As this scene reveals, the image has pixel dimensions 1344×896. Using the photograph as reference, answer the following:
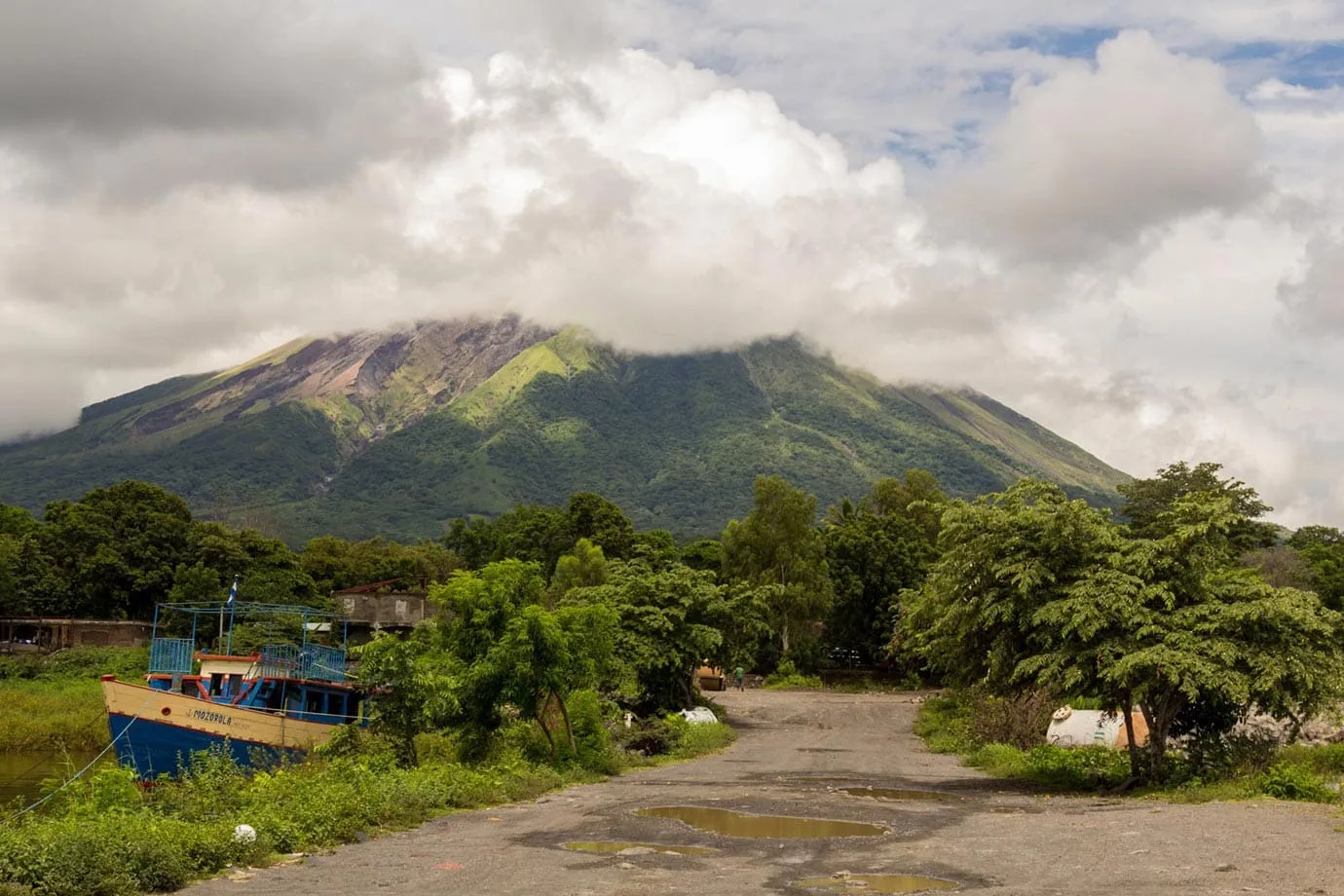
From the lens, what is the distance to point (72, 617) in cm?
7000

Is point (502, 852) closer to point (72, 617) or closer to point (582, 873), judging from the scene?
point (582, 873)

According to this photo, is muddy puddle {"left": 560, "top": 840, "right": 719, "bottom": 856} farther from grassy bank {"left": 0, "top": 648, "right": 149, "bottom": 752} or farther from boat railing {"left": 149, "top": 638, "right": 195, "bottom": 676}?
grassy bank {"left": 0, "top": 648, "right": 149, "bottom": 752}

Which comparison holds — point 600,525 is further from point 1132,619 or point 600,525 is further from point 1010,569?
point 1132,619

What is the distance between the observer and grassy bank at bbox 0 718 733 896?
445 inches

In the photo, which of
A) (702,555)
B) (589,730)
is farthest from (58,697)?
(702,555)

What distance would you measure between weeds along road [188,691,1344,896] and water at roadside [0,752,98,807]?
12961 millimetres

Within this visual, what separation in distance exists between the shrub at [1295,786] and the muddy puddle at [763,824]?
688 cm

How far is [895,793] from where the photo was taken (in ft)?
73.2

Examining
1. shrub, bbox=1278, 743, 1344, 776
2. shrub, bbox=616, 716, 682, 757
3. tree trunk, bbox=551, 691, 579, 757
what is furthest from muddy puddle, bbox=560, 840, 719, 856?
shrub, bbox=616, 716, 682, 757

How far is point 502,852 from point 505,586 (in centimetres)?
1162

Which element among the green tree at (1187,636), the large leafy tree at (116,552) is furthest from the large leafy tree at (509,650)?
the large leafy tree at (116,552)

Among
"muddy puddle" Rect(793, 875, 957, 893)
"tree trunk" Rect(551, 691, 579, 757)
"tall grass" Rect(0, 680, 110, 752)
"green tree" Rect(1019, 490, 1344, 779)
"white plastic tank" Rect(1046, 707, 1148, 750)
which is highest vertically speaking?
"green tree" Rect(1019, 490, 1344, 779)

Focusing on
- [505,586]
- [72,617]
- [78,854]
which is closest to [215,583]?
[72,617]

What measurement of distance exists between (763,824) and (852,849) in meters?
2.98
